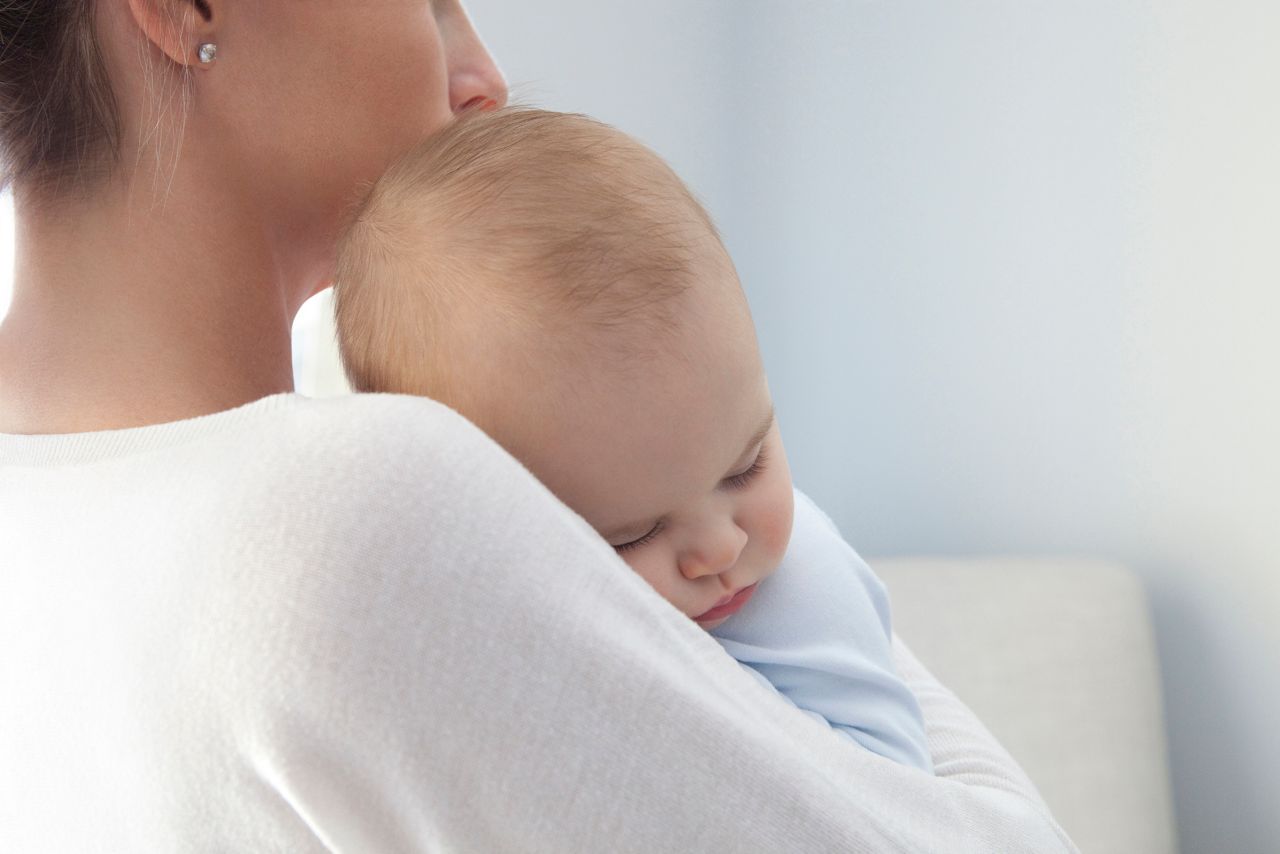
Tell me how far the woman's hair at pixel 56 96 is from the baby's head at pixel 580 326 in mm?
152

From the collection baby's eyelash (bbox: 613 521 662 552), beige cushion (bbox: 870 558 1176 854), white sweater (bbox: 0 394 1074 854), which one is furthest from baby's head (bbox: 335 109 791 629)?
beige cushion (bbox: 870 558 1176 854)

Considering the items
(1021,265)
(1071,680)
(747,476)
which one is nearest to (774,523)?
(747,476)

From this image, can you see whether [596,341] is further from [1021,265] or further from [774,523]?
[1021,265]

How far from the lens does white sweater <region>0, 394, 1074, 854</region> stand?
1.41ft

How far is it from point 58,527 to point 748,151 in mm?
2287

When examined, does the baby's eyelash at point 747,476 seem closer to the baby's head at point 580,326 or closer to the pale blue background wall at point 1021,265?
the baby's head at point 580,326

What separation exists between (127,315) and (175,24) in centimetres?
17

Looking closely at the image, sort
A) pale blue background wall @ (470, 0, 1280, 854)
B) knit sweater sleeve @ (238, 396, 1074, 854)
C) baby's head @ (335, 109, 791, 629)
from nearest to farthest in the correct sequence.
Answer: knit sweater sleeve @ (238, 396, 1074, 854), baby's head @ (335, 109, 791, 629), pale blue background wall @ (470, 0, 1280, 854)

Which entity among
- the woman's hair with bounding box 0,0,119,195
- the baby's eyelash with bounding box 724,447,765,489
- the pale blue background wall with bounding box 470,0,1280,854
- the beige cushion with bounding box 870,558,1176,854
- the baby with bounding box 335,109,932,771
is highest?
the woman's hair with bounding box 0,0,119,195

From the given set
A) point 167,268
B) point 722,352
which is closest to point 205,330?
point 167,268

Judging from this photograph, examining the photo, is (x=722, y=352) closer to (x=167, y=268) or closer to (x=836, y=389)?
(x=167, y=268)

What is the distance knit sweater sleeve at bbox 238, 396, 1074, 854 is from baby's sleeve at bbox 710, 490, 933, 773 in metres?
0.21

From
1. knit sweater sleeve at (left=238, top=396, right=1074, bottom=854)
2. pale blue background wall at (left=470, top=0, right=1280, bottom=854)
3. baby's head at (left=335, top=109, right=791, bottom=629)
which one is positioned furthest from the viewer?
pale blue background wall at (left=470, top=0, right=1280, bottom=854)

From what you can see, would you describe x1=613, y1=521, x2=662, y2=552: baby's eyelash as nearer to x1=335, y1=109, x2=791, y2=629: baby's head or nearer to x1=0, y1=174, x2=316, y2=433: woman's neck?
x1=335, y1=109, x2=791, y2=629: baby's head
